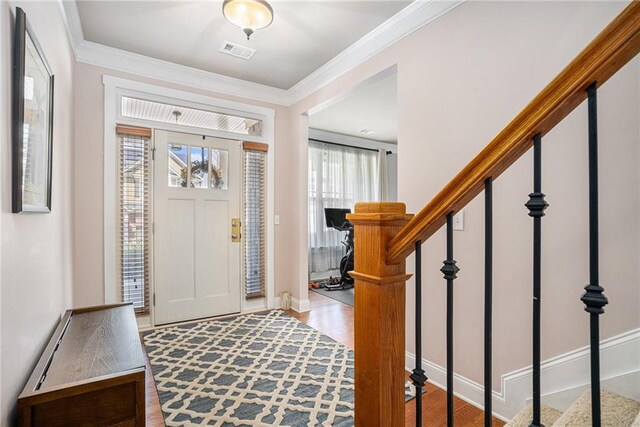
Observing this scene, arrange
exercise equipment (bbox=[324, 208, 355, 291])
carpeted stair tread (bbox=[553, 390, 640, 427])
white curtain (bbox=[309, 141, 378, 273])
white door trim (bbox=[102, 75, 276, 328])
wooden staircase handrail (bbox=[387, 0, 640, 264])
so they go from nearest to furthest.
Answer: wooden staircase handrail (bbox=[387, 0, 640, 264])
carpeted stair tread (bbox=[553, 390, 640, 427])
white door trim (bbox=[102, 75, 276, 328])
exercise equipment (bbox=[324, 208, 355, 291])
white curtain (bbox=[309, 141, 378, 273])

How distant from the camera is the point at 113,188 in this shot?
3002 millimetres

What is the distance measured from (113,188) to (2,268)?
2.29m

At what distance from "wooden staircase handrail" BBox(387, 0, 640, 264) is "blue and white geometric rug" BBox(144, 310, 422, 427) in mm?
1536

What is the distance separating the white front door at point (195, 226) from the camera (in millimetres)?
3271

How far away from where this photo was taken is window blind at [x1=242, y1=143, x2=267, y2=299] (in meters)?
3.78

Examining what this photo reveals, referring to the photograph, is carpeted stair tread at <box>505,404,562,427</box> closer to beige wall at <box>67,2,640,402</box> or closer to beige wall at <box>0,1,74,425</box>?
beige wall at <box>67,2,640,402</box>

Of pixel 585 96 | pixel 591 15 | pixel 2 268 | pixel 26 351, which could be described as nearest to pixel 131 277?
pixel 26 351

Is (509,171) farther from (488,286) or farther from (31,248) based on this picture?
(31,248)

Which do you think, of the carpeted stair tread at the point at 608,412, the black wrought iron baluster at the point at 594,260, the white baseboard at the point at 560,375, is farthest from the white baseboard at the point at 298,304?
the black wrought iron baluster at the point at 594,260

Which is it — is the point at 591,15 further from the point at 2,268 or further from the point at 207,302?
the point at 207,302

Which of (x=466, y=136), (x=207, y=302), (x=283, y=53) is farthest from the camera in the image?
(x=207, y=302)

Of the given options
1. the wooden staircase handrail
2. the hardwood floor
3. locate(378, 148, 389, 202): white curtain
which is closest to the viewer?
the wooden staircase handrail

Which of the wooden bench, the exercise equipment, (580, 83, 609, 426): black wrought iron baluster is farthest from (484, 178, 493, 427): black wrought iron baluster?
the exercise equipment

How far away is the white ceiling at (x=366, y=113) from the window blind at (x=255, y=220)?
1268mm
